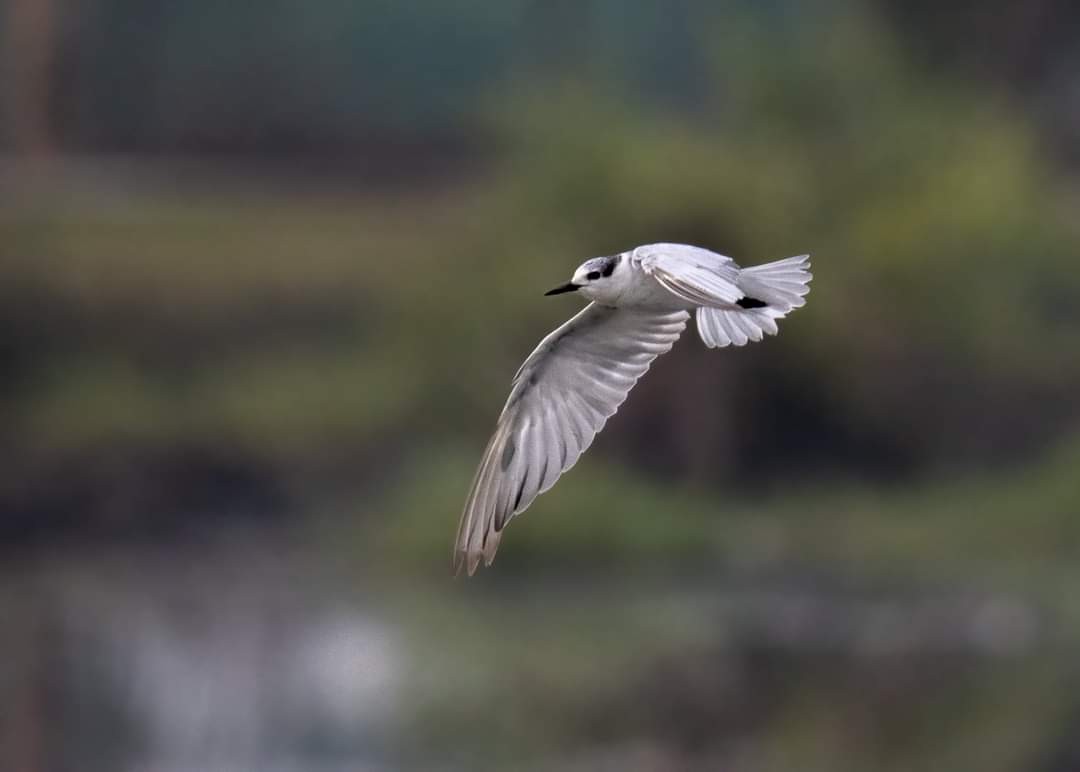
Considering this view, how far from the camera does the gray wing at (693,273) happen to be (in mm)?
5055

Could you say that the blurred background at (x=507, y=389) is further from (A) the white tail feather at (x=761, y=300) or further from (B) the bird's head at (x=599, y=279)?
(B) the bird's head at (x=599, y=279)

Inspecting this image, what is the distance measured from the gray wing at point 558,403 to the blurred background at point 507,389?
532cm

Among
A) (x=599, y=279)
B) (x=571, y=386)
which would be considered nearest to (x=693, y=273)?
(x=599, y=279)

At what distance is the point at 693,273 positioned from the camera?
5.17 m

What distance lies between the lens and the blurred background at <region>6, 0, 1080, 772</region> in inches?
455

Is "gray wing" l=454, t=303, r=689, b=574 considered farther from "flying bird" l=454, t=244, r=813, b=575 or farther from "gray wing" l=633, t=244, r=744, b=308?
"gray wing" l=633, t=244, r=744, b=308

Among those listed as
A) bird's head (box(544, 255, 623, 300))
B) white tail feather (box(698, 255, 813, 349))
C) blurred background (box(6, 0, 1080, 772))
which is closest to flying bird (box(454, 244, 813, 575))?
white tail feather (box(698, 255, 813, 349))

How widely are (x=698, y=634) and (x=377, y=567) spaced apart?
201cm

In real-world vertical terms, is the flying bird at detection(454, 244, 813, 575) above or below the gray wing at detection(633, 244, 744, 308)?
below

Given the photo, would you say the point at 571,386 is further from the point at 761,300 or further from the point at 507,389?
the point at 507,389

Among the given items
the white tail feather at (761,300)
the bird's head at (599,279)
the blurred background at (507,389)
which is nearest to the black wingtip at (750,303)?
the white tail feather at (761,300)

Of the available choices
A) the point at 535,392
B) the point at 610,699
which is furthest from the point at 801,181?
the point at 535,392

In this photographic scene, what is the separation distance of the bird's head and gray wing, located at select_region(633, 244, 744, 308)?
0.08 metres

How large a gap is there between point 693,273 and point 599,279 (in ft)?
1.03
